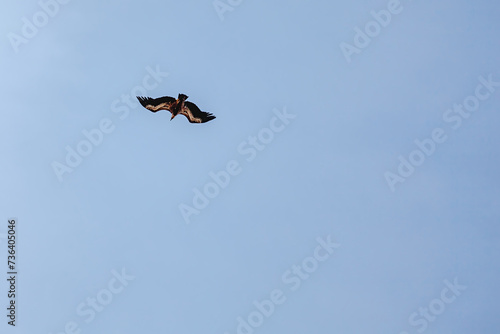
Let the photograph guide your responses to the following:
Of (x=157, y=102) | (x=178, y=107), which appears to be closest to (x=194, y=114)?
(x=178, y=107)

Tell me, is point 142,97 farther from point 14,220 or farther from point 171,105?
point 14,220

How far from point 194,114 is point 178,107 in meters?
1.14

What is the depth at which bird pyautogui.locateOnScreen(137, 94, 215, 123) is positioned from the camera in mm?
40400

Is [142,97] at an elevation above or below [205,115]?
above

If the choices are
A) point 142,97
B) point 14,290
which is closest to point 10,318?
point 14,290

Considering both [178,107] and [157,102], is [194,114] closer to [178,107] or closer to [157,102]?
[178,107]

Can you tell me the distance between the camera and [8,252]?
150 feet

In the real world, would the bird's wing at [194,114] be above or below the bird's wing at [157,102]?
below

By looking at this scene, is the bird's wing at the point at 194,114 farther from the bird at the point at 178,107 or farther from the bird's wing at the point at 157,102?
the bird's wing at the point at 157,102

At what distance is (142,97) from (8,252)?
15.6 m

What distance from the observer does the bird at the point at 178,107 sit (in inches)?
1591

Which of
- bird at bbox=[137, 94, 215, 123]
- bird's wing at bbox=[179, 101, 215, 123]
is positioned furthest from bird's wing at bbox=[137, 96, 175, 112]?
bird's wing at bbox=[179, 101, 215, 123]

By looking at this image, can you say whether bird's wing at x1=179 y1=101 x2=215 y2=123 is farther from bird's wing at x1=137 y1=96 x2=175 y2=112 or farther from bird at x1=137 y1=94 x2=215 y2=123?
bird's wing at x1=137 y1=96 x2=175 y2=112

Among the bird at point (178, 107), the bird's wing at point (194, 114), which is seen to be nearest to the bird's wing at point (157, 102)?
the bird at point (178, 107)
